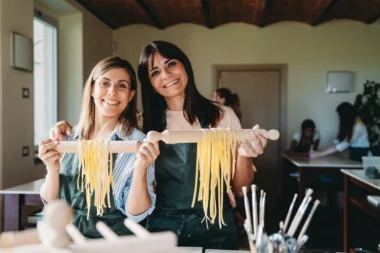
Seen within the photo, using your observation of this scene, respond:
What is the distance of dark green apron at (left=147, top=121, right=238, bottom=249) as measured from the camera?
63.1 inches

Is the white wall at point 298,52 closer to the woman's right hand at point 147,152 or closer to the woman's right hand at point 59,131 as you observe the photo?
the woman's right hand at point 59,131

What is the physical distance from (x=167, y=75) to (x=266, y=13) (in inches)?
164

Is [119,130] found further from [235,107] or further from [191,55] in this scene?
[191,55]

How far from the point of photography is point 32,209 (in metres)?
4.09

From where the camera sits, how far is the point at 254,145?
1.42 m

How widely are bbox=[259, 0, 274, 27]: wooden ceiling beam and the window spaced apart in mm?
2725

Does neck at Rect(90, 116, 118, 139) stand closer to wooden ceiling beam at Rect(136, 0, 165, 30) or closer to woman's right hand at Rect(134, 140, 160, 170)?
woman's right hand at Rect(134, 140, 160, 170)

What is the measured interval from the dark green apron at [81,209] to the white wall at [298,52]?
4867 millimetres

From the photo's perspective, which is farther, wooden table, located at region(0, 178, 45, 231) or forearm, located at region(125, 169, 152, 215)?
wooden table, located at region(0, 178, 45, 231)

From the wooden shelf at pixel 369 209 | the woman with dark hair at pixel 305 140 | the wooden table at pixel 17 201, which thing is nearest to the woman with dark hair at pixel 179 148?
the wooden table at pixel 17 201

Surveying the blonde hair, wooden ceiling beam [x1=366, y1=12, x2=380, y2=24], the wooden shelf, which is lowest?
the wooden shelf

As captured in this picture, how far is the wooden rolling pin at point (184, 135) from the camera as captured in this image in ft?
4.02

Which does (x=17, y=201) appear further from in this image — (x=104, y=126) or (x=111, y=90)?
(x=111, y=90)

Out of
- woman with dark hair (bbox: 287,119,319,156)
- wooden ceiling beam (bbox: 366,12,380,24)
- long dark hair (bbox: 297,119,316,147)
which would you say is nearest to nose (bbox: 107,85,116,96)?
woman with dark hair (bbox: 287,119,319,156)
